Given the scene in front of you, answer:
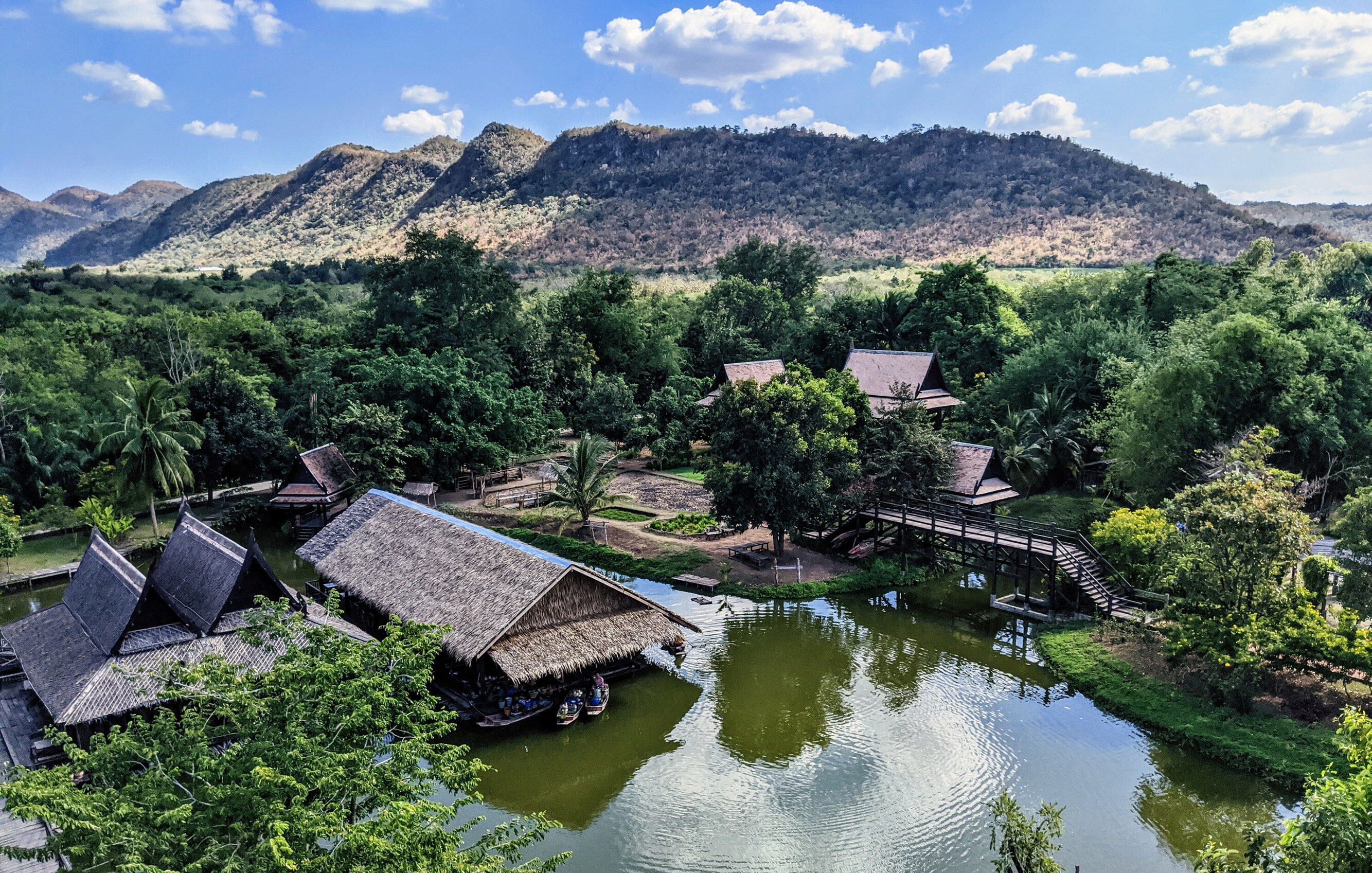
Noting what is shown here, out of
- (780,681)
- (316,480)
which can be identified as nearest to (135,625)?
(780,681)

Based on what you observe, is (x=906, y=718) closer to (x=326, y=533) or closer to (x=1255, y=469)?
(x=1255, y=469)

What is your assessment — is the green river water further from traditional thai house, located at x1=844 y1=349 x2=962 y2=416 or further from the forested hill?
the forested hill

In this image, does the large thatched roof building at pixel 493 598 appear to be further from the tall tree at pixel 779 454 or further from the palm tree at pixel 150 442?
the palm tree at pixel 150 442

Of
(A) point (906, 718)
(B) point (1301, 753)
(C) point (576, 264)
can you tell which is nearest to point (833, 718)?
(A) point (906, 718)

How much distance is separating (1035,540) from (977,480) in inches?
160

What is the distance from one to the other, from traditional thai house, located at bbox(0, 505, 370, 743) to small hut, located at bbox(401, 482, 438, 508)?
47.2 ft

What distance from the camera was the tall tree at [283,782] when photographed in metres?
9.27

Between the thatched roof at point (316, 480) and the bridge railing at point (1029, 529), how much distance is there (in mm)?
22091

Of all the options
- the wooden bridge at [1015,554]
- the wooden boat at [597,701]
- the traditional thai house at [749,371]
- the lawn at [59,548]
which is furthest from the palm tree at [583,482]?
the lawn at [59,548]

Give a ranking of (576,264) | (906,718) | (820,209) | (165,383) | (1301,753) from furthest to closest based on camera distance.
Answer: (820,209)
(576,264)
(165,383)
(906,718)
(1301,753)

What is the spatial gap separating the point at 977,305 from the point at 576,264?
6959 centimetres

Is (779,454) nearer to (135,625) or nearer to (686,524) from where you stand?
(686,524)

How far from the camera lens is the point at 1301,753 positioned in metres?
17.2

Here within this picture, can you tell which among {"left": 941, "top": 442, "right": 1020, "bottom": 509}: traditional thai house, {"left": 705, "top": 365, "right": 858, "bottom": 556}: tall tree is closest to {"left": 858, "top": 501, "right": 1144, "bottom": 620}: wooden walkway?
{"left": 941, "top": 442, "right": 1020, "bottom": 509}: traditional thai house
